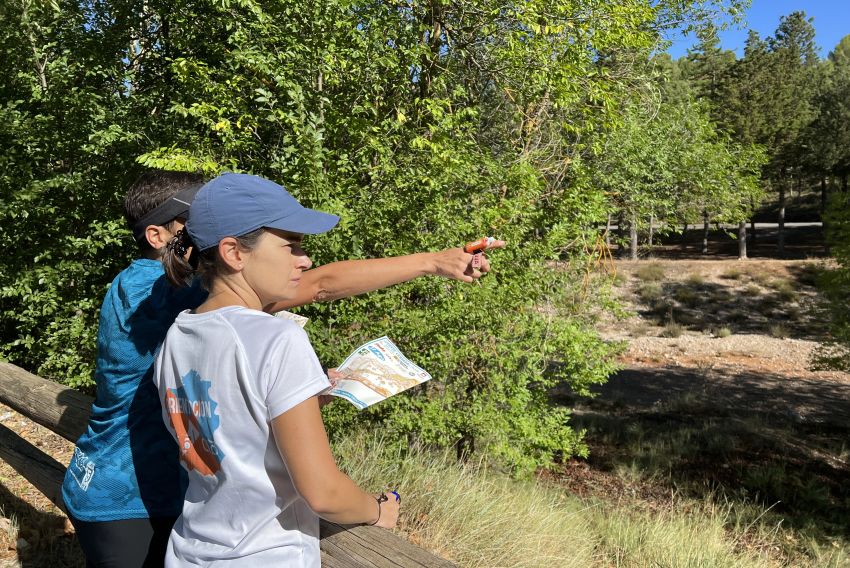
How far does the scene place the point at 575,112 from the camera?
9.73 m

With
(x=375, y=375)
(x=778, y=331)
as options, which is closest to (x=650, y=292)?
(x=778, y=331)

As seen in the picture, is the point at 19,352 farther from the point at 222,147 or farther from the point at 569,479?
the point at 569,479

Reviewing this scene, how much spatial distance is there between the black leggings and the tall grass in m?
2.03

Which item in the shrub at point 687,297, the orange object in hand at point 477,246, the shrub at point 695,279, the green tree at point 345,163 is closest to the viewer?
the orange object in hand at point 477,246

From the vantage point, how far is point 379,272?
90.3 inches

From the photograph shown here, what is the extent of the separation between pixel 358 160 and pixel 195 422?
4963 mm

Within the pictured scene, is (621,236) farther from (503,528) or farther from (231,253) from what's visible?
(231,253)

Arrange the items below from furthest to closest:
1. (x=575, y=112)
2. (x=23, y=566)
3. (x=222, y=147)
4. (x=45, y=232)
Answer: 1. (x=575, y=112)
2. (x=45, y=232)
3. (x=222, y=147)
4. (x=23, y=566)

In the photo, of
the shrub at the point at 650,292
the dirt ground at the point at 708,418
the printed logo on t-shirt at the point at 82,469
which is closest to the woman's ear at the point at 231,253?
the printed logo on t-shirt at the point at 82,469

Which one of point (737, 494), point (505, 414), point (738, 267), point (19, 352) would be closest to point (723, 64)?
point (738, 267)

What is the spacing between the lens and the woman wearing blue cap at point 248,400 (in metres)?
1.43

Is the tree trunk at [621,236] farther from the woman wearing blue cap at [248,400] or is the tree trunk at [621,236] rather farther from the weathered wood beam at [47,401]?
the woman wearing blue cap at [248,400]

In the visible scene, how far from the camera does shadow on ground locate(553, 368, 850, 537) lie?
1159 centimetres

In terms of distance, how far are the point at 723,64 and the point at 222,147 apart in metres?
36.1
